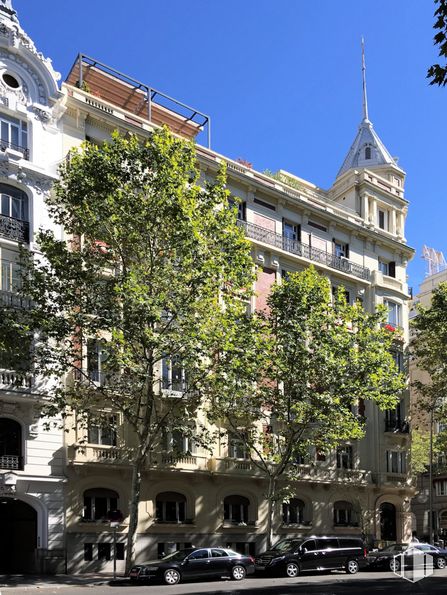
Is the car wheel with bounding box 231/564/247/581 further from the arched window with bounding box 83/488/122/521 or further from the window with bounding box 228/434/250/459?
the window with bounding box 228/434/250/459

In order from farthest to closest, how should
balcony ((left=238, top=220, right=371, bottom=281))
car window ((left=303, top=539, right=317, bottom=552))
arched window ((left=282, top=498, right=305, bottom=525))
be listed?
1. balcony ((left=238, top=220, right=371, bottom=281))
2. arched window ((left=282, top=498, right=305, bottom=525))
3. car window ((left=303, top=539, right=317, bottom=552))

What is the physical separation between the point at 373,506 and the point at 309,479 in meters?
5.88

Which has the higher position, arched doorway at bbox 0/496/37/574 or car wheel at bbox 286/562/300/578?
arched doorway at bbox 0/496/37/574

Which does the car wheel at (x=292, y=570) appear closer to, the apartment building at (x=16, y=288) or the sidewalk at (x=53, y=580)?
the sidewalk at (x=53, y=580)

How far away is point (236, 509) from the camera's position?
3500cm

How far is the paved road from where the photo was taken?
2067 cm

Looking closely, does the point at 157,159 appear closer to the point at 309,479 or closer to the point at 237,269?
the point at 237,269

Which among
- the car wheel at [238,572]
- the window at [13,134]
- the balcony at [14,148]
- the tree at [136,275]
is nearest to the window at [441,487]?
the car wheel at [238,572]

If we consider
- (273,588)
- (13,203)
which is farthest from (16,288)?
(273,588)

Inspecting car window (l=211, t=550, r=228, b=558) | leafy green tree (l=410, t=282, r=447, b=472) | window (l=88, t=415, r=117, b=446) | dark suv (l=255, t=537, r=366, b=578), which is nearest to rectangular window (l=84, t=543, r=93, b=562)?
window (l=88, t=415, r=117, b=446)

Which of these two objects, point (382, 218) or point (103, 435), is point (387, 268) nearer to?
point (382, 218)

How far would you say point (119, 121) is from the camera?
109 ft

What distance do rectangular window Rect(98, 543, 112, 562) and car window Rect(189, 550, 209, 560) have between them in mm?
5331

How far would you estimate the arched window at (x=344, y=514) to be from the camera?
39.3 meters
